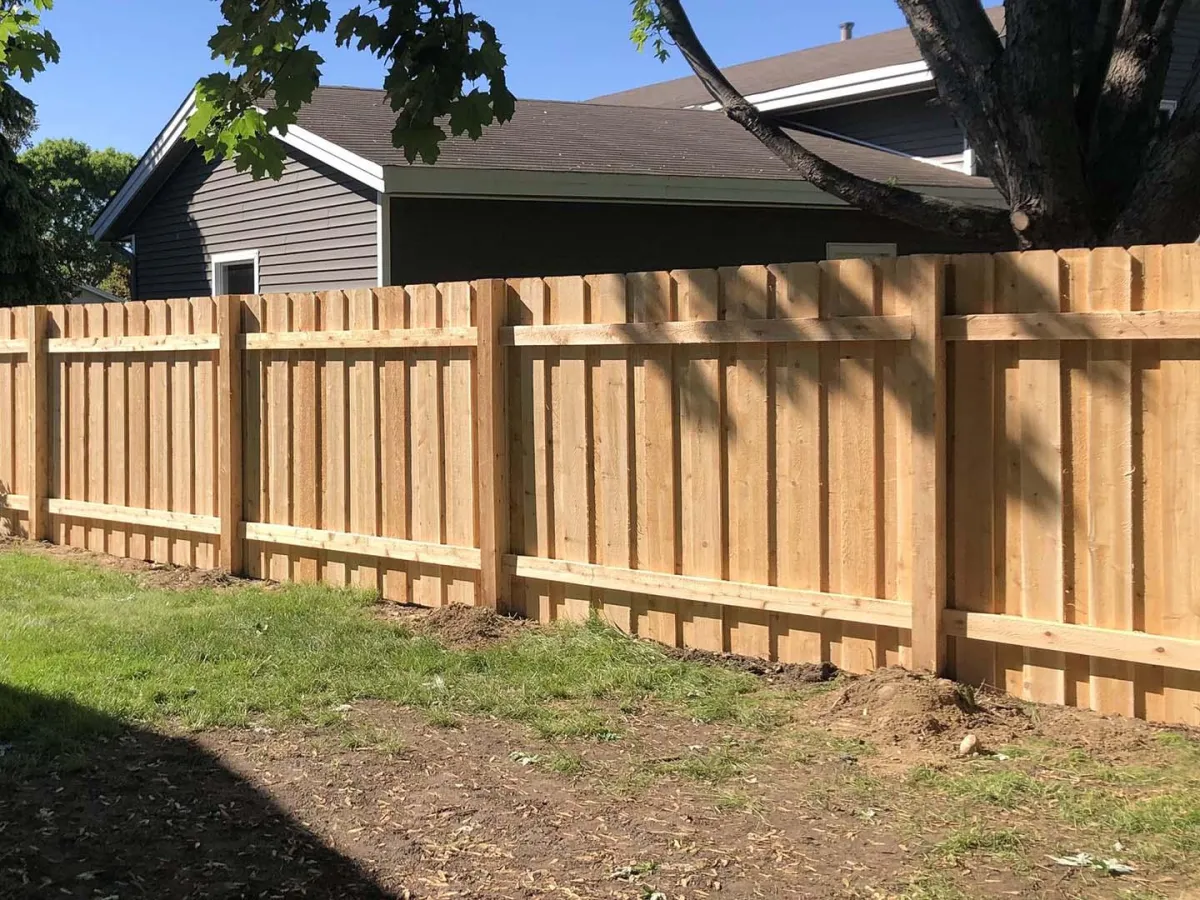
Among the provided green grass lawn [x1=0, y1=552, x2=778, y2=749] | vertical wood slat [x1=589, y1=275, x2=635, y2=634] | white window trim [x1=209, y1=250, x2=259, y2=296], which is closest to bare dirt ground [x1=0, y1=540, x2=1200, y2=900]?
green grass lawn [x1=0, y1=552, x2=778, y2=749]

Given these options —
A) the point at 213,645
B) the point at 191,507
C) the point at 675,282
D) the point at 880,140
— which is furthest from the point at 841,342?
the point at 880,140

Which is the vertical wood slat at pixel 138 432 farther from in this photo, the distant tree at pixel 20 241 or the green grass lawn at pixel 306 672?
the distant tree at pixel 20 241

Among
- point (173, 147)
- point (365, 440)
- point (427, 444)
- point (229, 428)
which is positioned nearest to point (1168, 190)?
point (427, 444)

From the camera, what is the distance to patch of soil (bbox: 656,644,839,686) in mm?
5535


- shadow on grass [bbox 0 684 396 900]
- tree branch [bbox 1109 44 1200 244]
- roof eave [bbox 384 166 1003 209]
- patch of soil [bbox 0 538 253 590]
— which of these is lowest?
shadow on grass [bbox 0 684 396 900]

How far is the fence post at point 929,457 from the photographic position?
16.7 feet

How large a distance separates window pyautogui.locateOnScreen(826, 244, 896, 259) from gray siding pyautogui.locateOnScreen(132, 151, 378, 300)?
17.5 ft

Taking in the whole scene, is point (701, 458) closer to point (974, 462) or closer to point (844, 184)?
point (974, 462)

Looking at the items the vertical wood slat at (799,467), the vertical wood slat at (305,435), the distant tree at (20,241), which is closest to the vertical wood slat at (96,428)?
the vertical wood slat at (305,435)

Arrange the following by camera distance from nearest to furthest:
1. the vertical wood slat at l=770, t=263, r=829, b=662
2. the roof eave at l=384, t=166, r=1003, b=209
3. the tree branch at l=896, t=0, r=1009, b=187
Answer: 1. the vertical wood slat at l=770, t=263, r=829, b=662
2. the tree branch at l=896, t=0, r=1009, b=187
3. the roof eave at l=384, t=166, r=1003, b=209

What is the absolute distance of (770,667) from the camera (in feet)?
18.7

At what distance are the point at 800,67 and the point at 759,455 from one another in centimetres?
1566

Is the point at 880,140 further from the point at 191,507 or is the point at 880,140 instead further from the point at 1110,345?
the point at 1110,345

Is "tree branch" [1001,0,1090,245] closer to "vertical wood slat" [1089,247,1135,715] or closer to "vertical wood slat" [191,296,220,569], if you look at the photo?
"vertical wood slat" [1089,247,1135,715]
